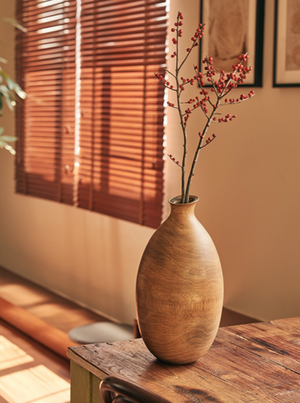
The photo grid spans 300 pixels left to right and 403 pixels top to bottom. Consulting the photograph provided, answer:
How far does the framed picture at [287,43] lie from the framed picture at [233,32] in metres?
0.10

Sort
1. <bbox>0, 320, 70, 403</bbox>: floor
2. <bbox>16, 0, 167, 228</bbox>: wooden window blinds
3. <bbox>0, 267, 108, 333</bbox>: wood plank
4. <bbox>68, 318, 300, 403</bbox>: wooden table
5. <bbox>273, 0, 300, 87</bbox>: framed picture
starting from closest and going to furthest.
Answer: <bbox>68, 318, 300, 403</bbox>: wooden table → <bbox>273, 0, 300, 87</bbox>: framed picture → <bbox>0, 320, 70, 403</bbox>: floor → <bbox>16, 0, 167, 228</bbox>: wooden window blinds → <bbox>0, 267, 108, 333</bbox>: wood plank

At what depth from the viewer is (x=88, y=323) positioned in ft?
11.3

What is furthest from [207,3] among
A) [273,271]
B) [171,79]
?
[273,271]

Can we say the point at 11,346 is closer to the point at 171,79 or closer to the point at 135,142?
the point at 135,142

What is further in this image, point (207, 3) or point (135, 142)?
point (135, 142)

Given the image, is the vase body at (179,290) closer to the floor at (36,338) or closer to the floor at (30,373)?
the floor at (36,338)

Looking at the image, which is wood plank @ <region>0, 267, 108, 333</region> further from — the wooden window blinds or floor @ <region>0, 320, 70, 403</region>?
the wooden window blinds

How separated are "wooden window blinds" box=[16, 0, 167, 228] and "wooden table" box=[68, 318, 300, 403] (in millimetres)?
1735

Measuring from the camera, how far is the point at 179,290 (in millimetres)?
1209

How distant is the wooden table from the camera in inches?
45.0

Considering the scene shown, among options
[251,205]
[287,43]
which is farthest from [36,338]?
[287,43]

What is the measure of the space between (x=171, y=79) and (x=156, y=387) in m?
2.06

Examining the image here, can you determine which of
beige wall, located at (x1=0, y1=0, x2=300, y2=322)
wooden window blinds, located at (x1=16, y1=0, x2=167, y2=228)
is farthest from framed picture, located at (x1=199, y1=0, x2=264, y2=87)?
wooden window blinds, located at (x1=16, y1=0, x2=167, y2=228)

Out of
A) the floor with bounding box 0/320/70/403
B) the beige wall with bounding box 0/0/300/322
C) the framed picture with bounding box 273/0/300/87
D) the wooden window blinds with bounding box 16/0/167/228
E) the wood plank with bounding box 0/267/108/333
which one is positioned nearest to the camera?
the framed picture with bounding box 273/0/300/87
